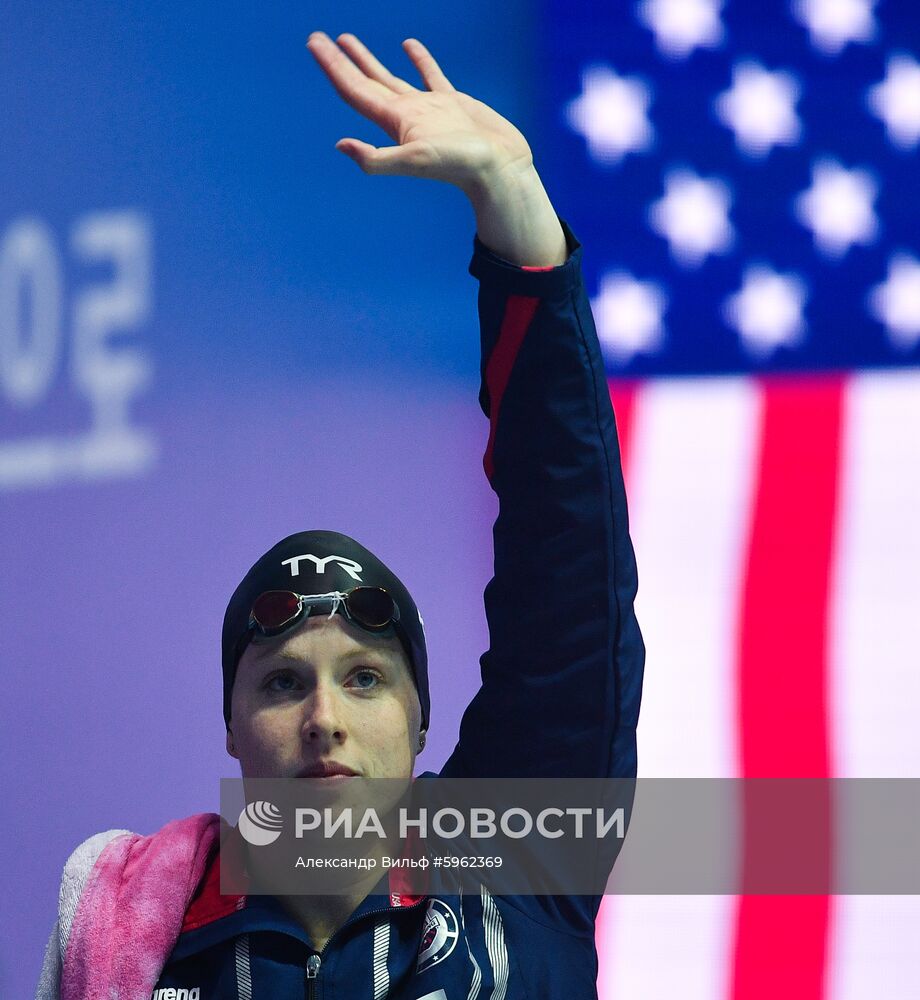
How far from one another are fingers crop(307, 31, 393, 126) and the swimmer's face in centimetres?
46

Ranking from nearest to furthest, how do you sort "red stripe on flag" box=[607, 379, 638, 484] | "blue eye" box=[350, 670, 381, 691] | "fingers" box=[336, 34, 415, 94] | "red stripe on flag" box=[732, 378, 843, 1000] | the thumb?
the thumb < "fingers" box=[336, 34, 415, 94] < "blue eye" box=[350, 670, 381, 691] < "red stripe on flag" box=[732, 378, 843, 1000] < "red stripe on flag" box=[607, 379, 638, 484]

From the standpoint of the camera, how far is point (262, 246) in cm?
215

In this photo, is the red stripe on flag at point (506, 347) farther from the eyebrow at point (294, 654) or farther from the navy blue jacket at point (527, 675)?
the eyebrow at point (294, 654)

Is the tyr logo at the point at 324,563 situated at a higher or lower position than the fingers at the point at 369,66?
lower

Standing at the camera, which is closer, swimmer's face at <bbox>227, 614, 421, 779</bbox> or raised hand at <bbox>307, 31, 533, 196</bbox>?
raised hand at <bbox>307, 31, 533, 196</bbox>

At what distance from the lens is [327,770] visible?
1.25 metres

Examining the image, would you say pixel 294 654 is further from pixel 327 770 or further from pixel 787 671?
pixel 787 671

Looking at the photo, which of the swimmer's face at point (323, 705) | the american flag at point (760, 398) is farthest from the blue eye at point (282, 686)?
the american flag at point (760, 398)

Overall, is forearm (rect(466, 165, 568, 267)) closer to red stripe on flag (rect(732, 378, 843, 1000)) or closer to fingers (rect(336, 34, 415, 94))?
fingers (rect(336, 34, 415, 94))

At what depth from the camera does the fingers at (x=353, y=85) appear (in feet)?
3.87

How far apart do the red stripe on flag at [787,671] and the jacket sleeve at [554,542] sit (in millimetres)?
697

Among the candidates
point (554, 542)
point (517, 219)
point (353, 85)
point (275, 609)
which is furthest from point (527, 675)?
point (353, 85)

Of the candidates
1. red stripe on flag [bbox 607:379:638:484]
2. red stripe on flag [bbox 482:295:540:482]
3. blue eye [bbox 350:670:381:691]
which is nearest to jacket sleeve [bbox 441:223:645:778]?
red stripe on flag [bbox 482:295:540:482]

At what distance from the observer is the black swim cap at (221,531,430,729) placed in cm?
135
